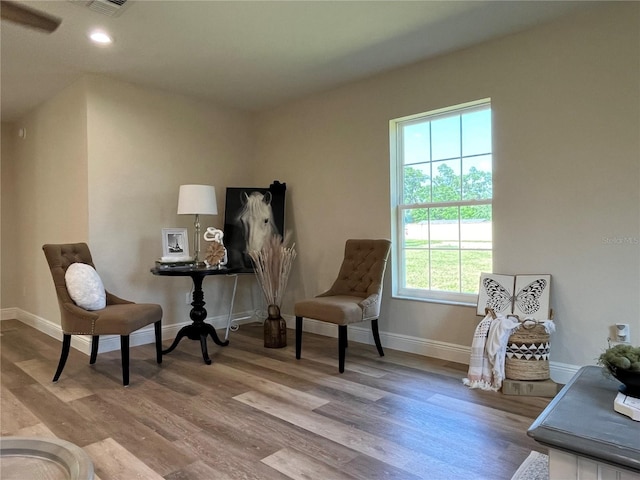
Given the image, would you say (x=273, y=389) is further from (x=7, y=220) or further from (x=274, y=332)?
(x=7, y=220)

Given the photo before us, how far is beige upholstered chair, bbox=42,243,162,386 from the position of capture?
2.90 metres

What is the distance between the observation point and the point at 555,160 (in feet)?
9.57

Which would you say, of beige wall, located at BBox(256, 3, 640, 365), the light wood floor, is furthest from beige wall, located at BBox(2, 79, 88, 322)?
beige wall, located at BBox(256, 3, 640, 365)

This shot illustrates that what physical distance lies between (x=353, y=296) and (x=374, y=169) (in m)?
1.20

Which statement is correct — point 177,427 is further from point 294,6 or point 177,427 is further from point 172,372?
point 294,6

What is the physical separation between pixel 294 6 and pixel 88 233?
2627 millimetres

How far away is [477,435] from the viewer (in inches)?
84.6

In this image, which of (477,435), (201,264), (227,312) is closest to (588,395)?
(477,435)

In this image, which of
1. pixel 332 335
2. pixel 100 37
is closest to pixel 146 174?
pixel 100 37

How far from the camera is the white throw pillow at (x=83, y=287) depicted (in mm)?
3035

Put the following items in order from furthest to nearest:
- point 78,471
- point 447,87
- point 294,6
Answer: point 447,87
point 294,6
point 78,471

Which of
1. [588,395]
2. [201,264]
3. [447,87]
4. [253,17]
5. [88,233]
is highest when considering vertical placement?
[253,17]

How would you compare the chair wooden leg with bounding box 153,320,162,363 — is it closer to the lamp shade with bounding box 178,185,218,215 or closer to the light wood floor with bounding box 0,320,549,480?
the light wood floor with bounding box 0,320,549,480

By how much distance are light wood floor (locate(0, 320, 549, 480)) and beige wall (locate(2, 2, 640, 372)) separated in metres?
0.79
